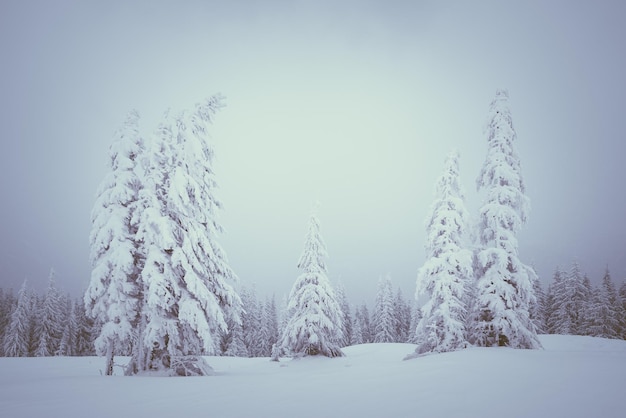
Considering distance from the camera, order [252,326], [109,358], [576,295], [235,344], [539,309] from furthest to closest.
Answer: [252,326], [235,344], [539,309], [576,295], [109,358]

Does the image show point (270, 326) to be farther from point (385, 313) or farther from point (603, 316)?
point (603, 316)

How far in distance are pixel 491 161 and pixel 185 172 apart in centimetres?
1641

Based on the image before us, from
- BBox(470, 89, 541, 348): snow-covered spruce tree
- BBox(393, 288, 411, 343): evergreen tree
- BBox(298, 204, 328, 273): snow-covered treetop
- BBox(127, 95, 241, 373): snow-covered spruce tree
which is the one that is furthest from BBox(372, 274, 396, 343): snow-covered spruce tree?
BBox(127, 95, 241, 373): snow-covered spruce tree

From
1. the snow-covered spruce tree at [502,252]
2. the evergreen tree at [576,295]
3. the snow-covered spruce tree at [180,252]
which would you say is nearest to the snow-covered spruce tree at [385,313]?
the evergreen tree at [576,295]

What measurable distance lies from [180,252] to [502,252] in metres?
15.7

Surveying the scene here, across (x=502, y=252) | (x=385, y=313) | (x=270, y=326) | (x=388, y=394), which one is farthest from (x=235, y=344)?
(x=388, y=394)

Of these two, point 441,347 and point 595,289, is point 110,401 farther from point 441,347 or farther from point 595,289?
point 595,289

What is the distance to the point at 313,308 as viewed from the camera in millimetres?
27719

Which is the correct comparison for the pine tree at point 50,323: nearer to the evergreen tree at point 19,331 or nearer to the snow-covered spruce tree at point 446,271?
the evergreen tree at point 19,331

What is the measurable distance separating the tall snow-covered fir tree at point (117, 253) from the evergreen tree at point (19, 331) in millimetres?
45434

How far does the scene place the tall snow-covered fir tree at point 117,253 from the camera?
1287cm

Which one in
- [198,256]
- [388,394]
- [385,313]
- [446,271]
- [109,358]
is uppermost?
[198,256]

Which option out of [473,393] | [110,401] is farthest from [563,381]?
[110,401]

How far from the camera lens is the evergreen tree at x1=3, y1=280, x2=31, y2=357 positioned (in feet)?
149
